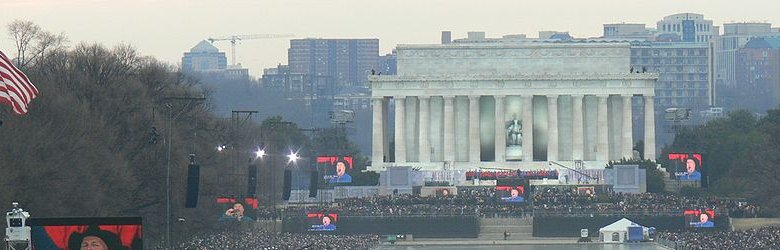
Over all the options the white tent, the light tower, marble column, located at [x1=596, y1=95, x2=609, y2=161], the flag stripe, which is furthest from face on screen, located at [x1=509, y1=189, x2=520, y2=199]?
the light tower

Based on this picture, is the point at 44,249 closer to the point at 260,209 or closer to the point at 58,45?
the point at 58,45

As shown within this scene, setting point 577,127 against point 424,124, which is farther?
point 424,124

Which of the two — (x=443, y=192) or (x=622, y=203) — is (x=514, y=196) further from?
(x=443, y=192)

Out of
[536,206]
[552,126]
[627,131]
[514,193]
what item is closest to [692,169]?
[536,206]

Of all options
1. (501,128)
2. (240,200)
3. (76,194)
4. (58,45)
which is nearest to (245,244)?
(240,200)

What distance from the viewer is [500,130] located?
182 meters

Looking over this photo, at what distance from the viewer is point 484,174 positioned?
161m

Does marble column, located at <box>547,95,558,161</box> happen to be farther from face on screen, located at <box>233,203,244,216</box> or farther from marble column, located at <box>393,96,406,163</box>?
face on screen, located at <box>233,203,244,216</box>

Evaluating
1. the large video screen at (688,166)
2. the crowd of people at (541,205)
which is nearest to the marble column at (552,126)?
the crowd of people at (541,205)

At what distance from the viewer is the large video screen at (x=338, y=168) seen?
149 meters

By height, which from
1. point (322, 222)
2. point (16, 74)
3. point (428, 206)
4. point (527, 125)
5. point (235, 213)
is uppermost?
point (527, 125)

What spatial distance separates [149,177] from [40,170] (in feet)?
60.4

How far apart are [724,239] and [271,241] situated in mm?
19856

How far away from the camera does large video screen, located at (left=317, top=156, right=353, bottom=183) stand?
149 m
